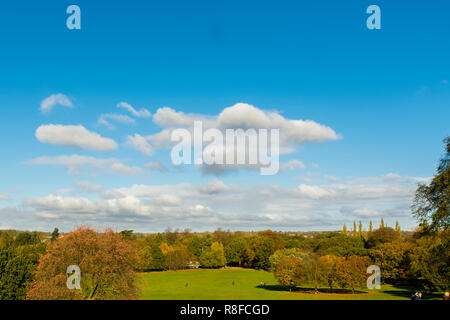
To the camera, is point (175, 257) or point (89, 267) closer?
point (89, 267)

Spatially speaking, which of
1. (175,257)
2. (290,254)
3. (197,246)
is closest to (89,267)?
(290,254)

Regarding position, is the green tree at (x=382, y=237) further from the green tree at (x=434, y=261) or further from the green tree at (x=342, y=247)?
the green tree at (x=434, y=261)

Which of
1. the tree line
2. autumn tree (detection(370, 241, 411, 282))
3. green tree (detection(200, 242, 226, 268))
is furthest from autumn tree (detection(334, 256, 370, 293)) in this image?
green tree (detection(200, 242, 226, 268))

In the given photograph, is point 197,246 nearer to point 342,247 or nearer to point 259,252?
point 259,252

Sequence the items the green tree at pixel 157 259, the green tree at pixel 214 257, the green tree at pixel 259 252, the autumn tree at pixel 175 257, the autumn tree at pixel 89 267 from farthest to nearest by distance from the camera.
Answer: the green tree at pixel 214 257 → the autumn tree at pixel 175 257 → the green tree at pixel 259 252 → the green tree at pixel 157 259 → the autumn tree at pixel 89 267

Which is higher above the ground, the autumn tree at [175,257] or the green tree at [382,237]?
the green tree at [382,237]

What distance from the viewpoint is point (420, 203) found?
1491 inches

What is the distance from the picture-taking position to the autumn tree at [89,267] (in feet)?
111

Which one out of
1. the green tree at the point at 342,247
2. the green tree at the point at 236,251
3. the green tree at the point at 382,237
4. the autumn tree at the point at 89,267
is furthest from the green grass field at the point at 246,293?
the green tree at the point at 236,251

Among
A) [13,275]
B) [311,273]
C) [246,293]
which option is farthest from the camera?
[311,273]

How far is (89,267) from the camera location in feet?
116

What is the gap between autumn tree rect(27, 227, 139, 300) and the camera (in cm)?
3397
